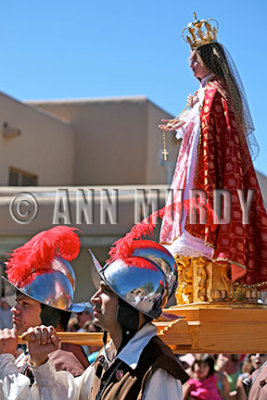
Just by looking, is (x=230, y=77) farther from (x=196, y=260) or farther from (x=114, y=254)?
(x=114, y=254)

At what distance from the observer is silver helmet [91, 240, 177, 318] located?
3.10m

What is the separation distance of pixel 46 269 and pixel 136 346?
117 cm

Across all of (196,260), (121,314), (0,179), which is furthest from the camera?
(0,179)

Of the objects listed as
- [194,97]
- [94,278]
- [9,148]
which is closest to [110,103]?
[9,148]

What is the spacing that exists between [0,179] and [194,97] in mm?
15041

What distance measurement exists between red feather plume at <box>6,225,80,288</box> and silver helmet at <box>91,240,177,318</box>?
668 millimetres

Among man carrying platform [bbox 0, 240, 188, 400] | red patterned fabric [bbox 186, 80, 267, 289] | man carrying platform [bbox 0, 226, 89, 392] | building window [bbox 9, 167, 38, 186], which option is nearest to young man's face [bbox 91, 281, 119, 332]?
man carrying platform [bbox 0, 240, 188, 400]

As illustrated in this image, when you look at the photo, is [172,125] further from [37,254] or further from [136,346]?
[136,346]

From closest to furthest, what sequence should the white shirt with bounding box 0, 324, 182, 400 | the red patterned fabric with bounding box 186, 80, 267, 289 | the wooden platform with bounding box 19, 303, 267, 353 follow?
the white shirt with bounding box 0, 324, 182, 400
the wooden platform with bounding box 19, 303, 267, 353
the red patterned fabric with bounding box 186, 80, 267, 289

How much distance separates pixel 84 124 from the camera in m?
21.9

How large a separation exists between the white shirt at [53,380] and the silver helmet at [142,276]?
11 cm

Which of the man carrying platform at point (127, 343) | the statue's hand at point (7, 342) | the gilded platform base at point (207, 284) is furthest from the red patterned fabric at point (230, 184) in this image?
the statue's hand at point (7, 342)

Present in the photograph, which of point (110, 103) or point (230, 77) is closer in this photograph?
point (230, 77)

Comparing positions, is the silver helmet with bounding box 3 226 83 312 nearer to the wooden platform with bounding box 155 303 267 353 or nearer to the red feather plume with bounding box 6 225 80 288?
the red feather plume with bounding box 6 225 80 288
